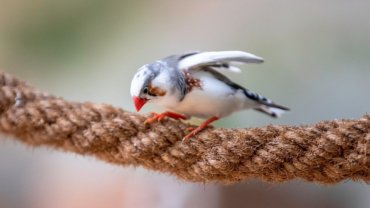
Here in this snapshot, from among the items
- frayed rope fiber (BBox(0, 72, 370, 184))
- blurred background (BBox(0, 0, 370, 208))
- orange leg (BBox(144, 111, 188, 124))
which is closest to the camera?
frayed rope fiber (BBox(0, 72, 370, 184))

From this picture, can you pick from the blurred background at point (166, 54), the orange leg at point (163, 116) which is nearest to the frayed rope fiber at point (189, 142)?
the orange leg at point (163, 116)

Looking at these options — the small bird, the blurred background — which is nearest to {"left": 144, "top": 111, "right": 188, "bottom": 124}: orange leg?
the small bird

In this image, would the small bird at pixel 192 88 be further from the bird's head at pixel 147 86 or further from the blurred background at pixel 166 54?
the blurred background at pixel 166 54

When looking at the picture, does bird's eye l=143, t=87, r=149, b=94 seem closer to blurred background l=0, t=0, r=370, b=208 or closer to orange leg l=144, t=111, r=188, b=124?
orange leg l=144, t=111, r=188, b=124

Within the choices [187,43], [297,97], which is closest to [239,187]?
[297,97]

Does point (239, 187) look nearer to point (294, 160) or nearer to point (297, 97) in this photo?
point (297, 97)
